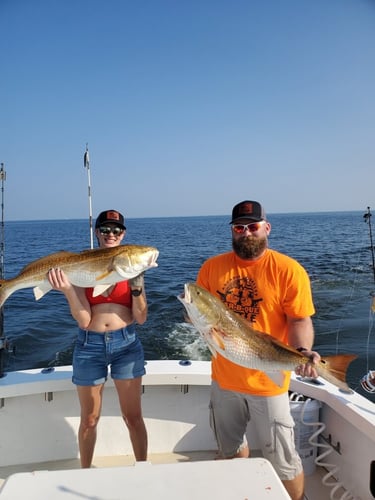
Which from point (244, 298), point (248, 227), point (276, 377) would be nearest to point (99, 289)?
point (244, 298)

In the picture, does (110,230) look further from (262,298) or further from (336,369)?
(336,369)

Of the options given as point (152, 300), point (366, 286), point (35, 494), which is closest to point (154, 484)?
point (35, 494)

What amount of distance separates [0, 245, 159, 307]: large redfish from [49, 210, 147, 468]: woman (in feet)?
0.55

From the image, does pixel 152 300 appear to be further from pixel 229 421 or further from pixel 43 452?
pixel 229 421

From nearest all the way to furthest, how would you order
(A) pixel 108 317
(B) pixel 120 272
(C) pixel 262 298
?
1. (C) pixel 262 298
2. (B) pixel 120 272
3. (A) pixel 108 317

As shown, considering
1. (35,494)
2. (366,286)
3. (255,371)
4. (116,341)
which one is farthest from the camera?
(366,286)

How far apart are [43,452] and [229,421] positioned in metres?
2.29

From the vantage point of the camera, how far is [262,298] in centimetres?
279

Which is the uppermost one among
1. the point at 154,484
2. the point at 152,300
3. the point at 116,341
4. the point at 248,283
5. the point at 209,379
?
the point at 248,283

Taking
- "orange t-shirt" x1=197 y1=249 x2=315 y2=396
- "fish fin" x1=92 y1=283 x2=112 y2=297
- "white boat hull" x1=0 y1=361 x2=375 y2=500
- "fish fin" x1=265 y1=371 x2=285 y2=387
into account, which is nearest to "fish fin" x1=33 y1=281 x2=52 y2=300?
"fish fin" x1=92 y1=283 x2=112 y2=297

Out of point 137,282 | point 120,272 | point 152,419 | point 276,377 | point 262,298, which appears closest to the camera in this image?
point 276,377

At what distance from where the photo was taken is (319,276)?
16.2 meters

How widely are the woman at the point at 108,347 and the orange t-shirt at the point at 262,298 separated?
2.67ft

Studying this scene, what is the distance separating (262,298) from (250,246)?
42 centimetres
